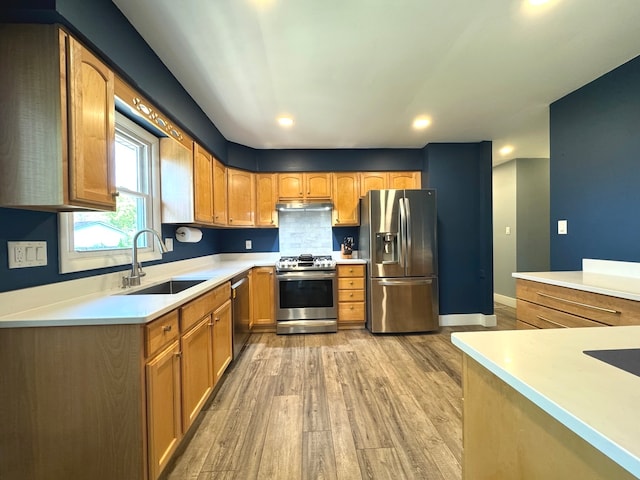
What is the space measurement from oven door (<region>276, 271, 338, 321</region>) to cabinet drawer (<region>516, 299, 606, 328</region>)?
1929mm

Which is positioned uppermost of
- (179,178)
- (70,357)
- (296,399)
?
(179,178)

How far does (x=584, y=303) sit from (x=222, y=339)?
248 cm

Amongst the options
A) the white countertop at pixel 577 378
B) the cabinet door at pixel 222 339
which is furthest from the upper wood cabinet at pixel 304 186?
the white countertop at pixel 577 378

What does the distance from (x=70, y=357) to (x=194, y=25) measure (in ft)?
5.91

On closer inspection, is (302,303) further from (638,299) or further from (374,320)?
(638,299)

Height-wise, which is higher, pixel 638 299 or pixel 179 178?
pixel 179 178

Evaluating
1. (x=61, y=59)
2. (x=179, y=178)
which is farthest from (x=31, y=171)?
(x=179, y=178)

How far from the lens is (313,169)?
12.6 ft

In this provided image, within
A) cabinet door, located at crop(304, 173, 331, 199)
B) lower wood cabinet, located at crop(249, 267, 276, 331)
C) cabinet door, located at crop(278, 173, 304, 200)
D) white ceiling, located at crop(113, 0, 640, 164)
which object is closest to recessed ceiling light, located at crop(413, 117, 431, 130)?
white ceiling, located at crop(113, 0, 640, 164)

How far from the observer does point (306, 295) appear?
11.3 ft

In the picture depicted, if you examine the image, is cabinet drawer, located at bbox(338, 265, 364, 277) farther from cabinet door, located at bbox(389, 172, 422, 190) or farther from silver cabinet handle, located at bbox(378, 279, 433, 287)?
cabinet door, located at bbox(389, 172, 422, 190)

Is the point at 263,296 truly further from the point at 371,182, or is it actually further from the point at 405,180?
the point at 405,180

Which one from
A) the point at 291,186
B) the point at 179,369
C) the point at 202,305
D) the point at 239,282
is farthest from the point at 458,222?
the point at 179,369

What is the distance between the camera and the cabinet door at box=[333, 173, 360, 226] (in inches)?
152
